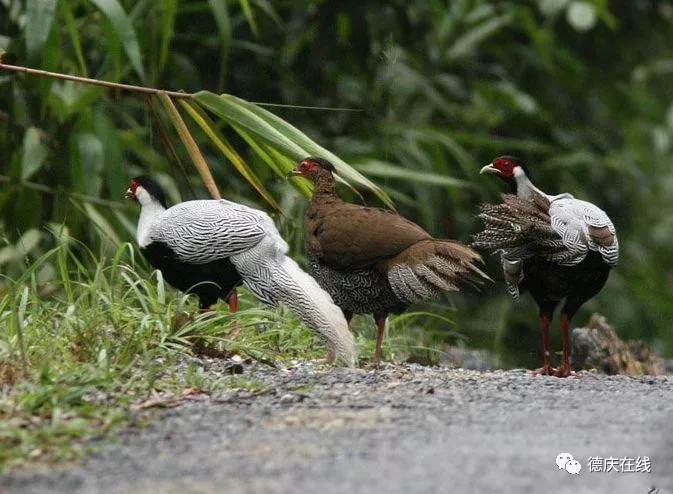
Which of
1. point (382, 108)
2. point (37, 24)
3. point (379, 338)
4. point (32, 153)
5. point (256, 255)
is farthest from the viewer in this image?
point (382, 108)

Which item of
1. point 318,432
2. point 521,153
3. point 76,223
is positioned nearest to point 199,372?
point 318,432

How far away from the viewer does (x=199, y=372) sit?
482 centimetres

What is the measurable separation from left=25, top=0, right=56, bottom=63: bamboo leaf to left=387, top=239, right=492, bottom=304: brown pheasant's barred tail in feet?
5.84

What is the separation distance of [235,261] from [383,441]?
1.98m

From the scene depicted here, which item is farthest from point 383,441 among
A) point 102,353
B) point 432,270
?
point 432,270

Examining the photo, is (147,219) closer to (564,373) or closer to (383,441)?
(564,373)

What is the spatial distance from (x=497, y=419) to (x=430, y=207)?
15.4 ft

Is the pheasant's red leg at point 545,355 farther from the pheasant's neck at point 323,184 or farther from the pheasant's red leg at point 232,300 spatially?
the pheasant's red leg at point 232,300

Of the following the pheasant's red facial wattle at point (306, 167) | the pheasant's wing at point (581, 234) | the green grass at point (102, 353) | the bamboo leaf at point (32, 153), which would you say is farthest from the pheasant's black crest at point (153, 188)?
the pheasant's wing at point (581, 234)

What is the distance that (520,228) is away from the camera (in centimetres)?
556

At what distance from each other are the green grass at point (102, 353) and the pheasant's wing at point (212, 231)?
183mm

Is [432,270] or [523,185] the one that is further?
[523,185]

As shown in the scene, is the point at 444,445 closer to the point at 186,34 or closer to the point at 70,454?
the point at 70,454

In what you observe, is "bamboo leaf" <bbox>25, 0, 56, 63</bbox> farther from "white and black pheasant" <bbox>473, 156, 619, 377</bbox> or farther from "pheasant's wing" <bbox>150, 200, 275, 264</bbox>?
"white and black pheasant" <bbox>473, 156, 619, 377</bbox>
